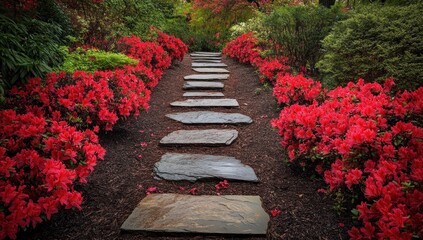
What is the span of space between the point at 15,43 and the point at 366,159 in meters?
3.87

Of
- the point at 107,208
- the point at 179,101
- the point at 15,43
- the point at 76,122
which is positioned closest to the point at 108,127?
the point at 76,122

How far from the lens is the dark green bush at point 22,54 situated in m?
3.25

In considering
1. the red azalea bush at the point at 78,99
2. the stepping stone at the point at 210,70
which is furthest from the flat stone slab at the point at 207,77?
the red azalea bush at the point at 78,99

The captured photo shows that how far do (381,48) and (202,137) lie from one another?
2456 mm

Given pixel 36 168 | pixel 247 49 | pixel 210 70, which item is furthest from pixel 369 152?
pixel 247 49

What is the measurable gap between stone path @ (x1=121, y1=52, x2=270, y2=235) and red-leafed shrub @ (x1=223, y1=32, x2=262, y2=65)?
3506 mm

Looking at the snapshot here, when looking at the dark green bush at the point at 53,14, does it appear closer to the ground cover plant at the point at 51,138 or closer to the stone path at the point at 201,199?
the ground cover plant at the point at 51,138

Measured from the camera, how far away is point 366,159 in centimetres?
224

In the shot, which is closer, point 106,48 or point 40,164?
point 40,164

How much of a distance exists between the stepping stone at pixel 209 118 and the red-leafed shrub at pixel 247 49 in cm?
299

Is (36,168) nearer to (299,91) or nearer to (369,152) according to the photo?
(369,152)

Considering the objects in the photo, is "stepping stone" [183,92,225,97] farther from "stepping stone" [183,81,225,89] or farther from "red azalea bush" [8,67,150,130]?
"red azalea bush" [8,67,150,130]

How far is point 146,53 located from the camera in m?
6.41

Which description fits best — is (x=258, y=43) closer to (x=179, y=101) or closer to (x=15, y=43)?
(x=179, y=101)
